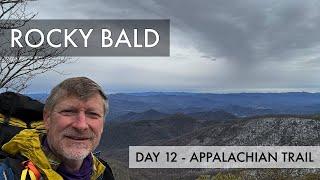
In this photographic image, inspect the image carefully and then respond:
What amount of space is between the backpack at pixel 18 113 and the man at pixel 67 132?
16 centimetres

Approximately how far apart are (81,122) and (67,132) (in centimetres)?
13

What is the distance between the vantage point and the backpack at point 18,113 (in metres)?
3.46

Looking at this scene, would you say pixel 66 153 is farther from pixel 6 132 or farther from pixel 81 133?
pixel 6 132

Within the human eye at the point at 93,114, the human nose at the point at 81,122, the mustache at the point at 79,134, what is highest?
the human eye at the point at 93,114

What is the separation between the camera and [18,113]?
3.54 meters

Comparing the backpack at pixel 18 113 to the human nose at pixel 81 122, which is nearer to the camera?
the human nose at pixel 81 122

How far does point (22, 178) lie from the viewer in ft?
9.66

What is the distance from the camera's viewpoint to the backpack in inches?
136

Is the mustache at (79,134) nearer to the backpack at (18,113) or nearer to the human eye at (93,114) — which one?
the human eye at (93,114)

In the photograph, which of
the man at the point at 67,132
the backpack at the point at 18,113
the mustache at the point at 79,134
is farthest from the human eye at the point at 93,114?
the backpack at the point at 18,113

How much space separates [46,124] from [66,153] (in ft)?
0.96

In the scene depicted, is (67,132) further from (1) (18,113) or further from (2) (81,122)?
(1) (18,113)

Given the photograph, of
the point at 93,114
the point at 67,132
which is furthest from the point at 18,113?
the point at 93,114

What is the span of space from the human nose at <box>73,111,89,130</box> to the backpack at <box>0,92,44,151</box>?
1.22ft
